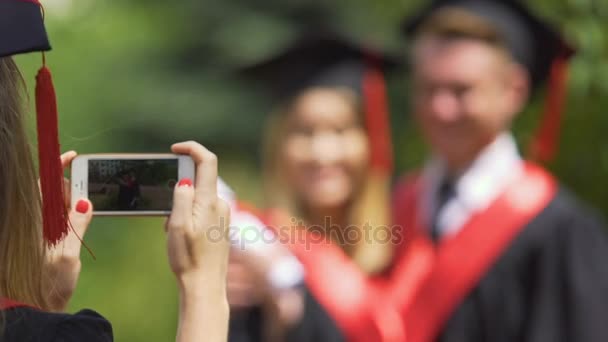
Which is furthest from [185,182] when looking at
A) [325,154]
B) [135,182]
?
[325,154]

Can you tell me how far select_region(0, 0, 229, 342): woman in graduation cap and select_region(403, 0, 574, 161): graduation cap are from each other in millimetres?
2688

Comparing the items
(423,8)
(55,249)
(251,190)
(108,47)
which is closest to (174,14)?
(108,47)

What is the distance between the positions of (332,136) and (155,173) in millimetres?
2301

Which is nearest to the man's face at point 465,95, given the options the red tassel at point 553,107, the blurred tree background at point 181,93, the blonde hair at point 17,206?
the red tassel at point 553,107

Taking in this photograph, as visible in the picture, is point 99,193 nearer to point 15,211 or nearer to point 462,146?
point 15,211

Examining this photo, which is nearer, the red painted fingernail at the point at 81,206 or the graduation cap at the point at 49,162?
the graduation cap at the point at 49,162

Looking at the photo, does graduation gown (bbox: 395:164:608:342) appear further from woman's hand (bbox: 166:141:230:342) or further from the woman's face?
woman's hand (bbox: 166:141:230:342)

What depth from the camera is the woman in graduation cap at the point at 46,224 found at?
1537 mm

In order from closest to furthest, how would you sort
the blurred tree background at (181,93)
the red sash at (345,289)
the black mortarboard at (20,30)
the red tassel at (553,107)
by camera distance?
→ the black mortarboard at (20,30)
the red sash at (345,289)
the red tassel at (553,107)
the blurred tree background at (181,93)

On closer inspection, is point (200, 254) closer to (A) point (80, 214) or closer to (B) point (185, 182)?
(B) point (185, 182)

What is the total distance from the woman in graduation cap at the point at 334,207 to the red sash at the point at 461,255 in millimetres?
81

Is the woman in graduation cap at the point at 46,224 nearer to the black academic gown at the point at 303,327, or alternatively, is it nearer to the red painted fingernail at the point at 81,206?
the red painted fingernail at the point at 81,206

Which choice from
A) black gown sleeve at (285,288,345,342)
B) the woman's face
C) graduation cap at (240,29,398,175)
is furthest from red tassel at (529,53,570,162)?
black gown sleeve at (285,288,345,342)

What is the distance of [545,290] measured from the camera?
378 cm
